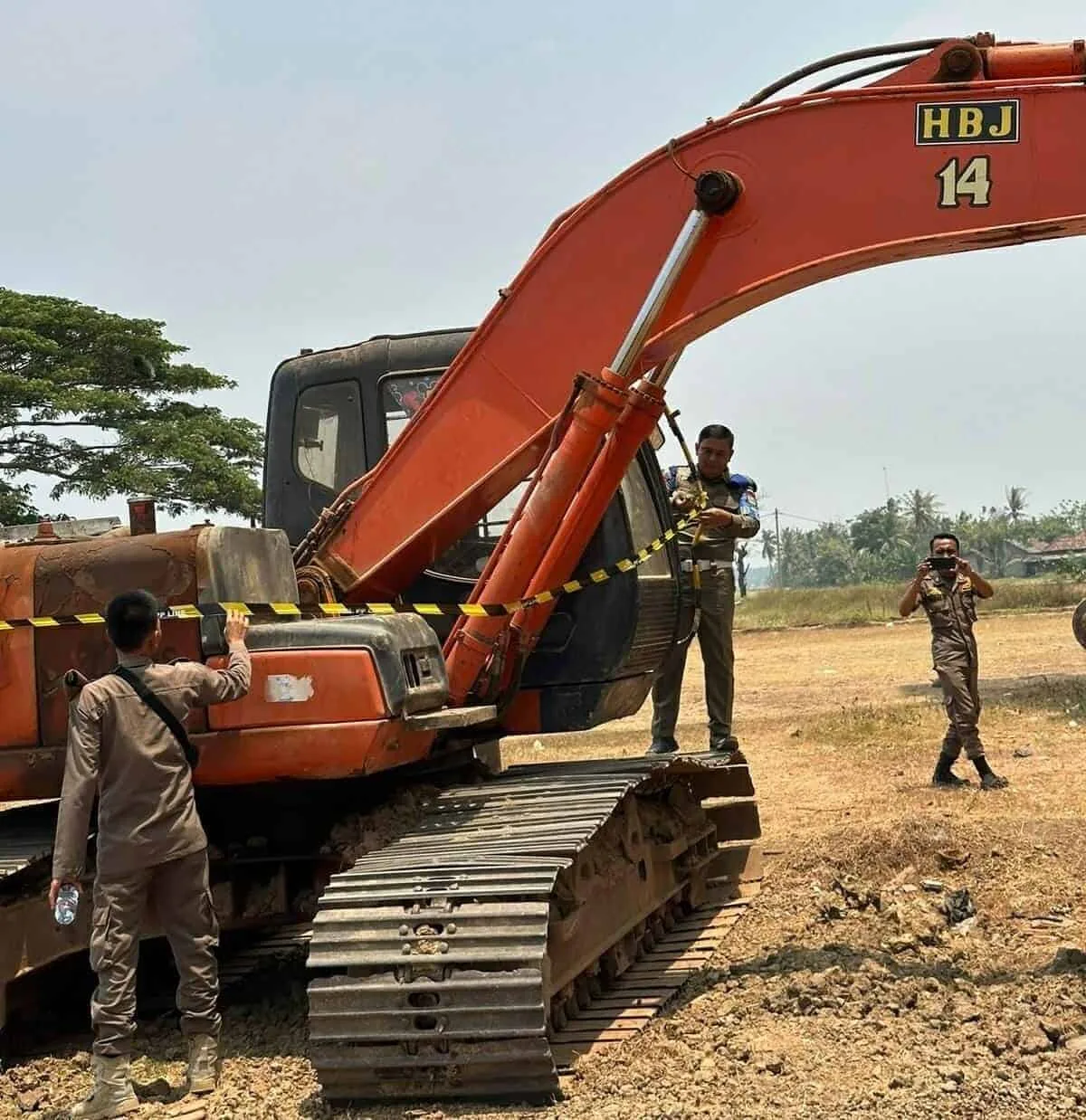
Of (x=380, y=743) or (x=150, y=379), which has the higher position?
(x=150, y=379)

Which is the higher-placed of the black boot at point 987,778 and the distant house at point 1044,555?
the distant house at point 1044,555

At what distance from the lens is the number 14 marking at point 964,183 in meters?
5.28

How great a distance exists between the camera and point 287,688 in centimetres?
502

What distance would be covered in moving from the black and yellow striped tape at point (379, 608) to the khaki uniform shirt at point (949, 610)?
374 centimetres

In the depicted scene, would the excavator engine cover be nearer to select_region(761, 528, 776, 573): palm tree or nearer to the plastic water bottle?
the plastic water bottle

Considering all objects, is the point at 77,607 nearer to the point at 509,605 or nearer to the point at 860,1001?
the point at 509,605

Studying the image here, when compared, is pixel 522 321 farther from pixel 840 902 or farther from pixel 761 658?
pixel 761 658

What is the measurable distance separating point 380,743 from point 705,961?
1.76m

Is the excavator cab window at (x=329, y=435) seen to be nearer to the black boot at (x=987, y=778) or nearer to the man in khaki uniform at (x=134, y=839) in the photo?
the man in khaki uniform at (x=134, y=839)

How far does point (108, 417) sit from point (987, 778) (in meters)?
17.8

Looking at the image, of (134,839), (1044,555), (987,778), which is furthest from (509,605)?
(1044,555)

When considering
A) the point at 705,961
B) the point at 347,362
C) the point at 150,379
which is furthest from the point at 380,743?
the point at 150,379

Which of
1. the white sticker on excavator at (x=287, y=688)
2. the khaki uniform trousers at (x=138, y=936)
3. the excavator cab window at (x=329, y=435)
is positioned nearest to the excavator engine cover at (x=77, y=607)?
the white sticker on excavator at (x=287, y=688)

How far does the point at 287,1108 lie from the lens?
14.7 feet
